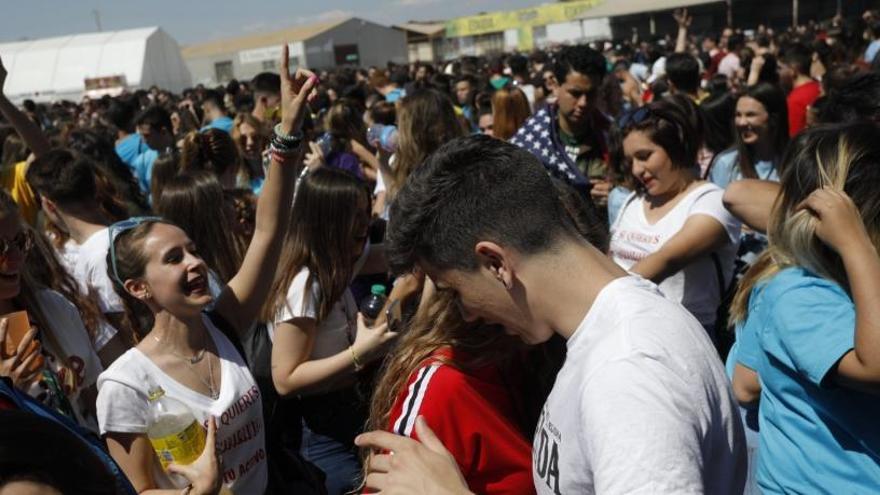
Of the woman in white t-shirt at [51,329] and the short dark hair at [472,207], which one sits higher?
the short dark hair at [472,207]

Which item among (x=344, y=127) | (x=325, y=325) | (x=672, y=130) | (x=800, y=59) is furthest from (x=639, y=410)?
(x=800, y=59)

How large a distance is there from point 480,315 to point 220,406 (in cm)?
122

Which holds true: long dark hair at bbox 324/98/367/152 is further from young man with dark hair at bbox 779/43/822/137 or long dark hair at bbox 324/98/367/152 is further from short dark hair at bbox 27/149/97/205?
young man with dark hair at bbox 779/43/822/137

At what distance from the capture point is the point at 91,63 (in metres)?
37.3

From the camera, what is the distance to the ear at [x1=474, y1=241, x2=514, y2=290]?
145cm

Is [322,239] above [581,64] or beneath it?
beneath

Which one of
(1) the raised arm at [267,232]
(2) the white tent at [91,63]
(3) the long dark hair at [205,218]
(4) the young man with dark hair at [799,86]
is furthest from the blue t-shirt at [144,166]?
(2) the white tent at [91,63]

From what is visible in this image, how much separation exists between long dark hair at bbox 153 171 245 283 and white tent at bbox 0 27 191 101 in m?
33.6

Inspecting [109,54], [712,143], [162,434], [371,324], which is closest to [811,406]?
[371,324]

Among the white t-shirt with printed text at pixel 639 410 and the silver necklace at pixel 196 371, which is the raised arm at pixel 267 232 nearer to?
the silver necklace at pixel 196 371

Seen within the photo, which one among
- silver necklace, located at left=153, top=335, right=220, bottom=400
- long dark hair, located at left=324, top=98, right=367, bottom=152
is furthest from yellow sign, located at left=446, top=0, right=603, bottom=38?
silver necklace, located at left=153, top=335, right=220, bottom=400

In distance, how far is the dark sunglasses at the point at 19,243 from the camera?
8.40ft

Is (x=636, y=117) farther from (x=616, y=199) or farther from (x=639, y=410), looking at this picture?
(x=639, y=410)

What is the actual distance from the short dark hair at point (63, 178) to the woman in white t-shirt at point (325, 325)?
51.1 inches
